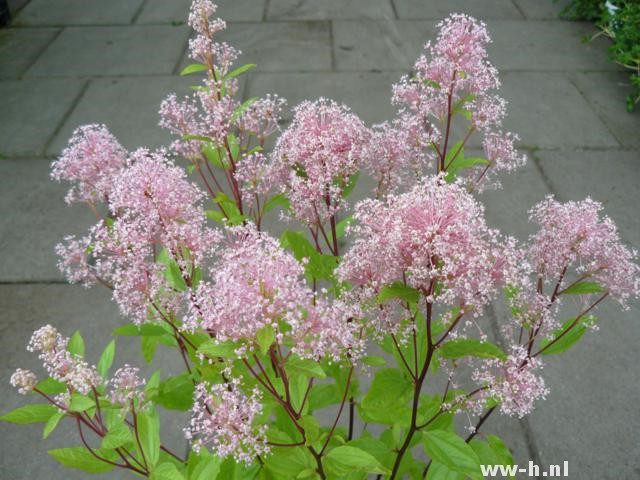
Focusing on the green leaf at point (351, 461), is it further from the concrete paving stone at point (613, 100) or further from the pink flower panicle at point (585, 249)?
the concrete paving stone at point (613, 100)

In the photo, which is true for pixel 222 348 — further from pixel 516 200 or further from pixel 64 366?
pixel 516 200

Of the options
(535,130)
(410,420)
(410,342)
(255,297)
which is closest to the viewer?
(255,297)

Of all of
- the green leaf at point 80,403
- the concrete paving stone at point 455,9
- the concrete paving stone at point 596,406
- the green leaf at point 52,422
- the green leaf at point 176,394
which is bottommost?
the concrete paving stone at point 596,406

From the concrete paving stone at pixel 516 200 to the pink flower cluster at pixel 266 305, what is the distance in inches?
116

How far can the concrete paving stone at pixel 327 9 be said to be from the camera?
664 centimetres

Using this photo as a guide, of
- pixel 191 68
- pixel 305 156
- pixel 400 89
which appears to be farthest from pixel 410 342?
pixel 191 68

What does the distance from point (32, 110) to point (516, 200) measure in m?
4.40

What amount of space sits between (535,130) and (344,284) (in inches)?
153

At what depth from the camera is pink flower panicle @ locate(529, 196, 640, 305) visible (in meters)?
1.39

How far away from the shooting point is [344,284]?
1.53m

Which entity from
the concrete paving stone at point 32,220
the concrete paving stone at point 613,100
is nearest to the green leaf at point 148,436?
the concrete paving stone at point 32,220

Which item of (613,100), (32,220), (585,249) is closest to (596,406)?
(585,249)

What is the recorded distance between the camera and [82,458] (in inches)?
56.4

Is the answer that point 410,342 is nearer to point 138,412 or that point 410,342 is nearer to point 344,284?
point 344,284
